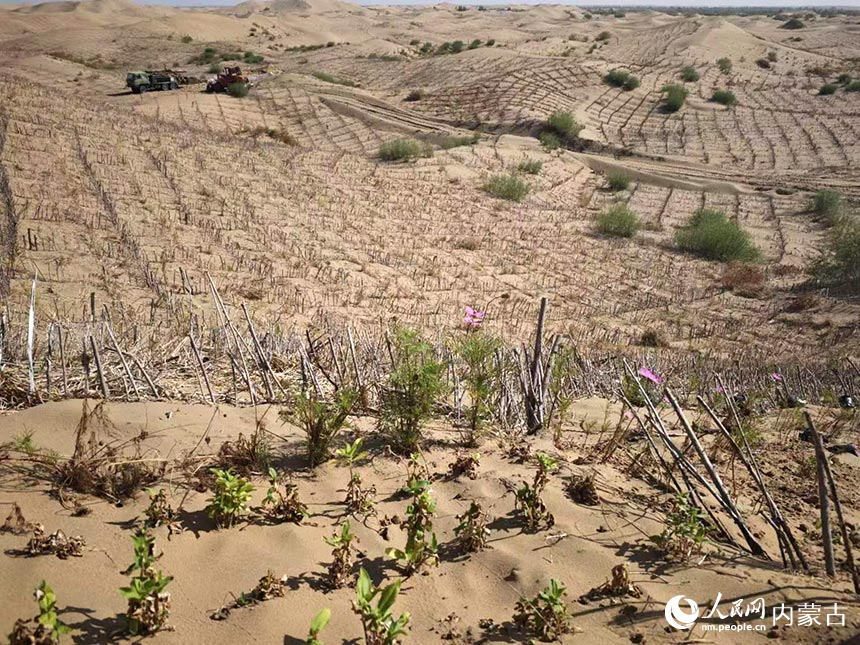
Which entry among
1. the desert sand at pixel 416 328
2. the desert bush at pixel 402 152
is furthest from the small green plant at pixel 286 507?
the desert bush at pixel 402 152

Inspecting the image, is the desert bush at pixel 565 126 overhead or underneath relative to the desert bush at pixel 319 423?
underneath

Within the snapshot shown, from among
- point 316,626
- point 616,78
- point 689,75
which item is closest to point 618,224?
point 316,626

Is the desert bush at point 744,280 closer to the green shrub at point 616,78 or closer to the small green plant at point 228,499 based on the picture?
the small green plant at point 228,499

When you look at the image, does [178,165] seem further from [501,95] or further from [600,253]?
[501,95]

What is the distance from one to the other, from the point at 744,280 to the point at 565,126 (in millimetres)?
12005

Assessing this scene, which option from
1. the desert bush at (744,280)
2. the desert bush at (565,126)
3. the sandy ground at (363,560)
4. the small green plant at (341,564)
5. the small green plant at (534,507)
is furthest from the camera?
the desert bush at (565,126)

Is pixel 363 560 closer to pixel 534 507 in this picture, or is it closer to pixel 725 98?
pixel 534 507

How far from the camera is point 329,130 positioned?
2109 cm

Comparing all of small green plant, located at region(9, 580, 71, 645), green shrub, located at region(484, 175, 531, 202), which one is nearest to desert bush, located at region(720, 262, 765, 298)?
green shrub, located at region(484, 175, 531, 202)

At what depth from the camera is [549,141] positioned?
64.6ft

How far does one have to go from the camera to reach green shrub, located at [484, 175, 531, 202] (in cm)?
1429

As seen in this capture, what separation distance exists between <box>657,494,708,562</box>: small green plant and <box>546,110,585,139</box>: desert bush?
19756 millimetres

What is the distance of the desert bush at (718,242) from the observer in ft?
39.0

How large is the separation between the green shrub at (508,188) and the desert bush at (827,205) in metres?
6.42
